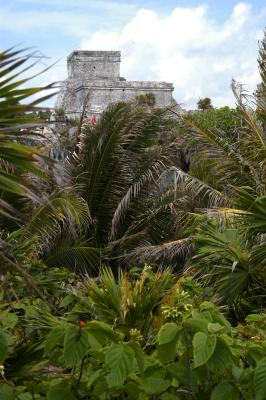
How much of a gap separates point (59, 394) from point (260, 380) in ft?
2.76

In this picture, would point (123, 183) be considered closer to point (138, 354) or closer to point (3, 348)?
point (138, 354)

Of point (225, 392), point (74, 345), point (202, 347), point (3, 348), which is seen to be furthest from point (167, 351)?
point (3, 348)

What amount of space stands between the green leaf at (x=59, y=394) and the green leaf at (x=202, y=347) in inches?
22.0

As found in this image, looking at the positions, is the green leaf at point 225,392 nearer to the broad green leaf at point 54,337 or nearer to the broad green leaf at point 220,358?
the broad green leaf at point 220,358

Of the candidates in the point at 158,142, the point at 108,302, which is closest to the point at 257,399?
the point at 108,302

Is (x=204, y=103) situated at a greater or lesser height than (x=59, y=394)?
greater

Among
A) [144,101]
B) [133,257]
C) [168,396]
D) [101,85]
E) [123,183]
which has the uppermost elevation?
[101,85]

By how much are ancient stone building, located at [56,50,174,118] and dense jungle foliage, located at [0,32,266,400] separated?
60.5ft

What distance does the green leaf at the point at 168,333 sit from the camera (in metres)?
2.77

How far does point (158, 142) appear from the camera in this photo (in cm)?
1288

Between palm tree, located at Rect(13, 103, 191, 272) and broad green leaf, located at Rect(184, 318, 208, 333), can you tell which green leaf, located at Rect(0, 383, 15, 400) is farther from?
palm tree, located at Rect(13, 103, 191, 272)

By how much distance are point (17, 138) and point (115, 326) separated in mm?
1227

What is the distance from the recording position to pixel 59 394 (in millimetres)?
2799

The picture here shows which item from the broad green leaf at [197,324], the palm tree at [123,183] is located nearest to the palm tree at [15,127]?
the broad green leaf at [197,324]
